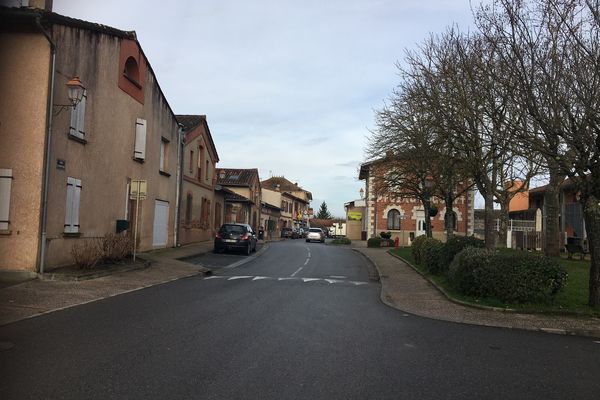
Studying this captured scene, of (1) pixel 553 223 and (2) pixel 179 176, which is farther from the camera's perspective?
(2) pixel 179 176

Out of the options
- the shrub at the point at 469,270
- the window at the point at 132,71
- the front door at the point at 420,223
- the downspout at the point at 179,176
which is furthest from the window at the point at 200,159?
the front door at the point at 420,223

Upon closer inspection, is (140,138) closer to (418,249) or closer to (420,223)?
(418,249)

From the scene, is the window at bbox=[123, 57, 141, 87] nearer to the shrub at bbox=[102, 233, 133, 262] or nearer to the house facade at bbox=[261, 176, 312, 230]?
the shrub at bbox=[102, 233, 133, 262]

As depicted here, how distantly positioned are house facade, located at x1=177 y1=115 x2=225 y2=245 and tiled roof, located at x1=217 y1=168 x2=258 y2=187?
59.1 feet

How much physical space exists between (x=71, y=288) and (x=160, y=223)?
38.3 feet

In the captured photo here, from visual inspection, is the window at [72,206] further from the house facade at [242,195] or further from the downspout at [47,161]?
the house facade at [242,195]

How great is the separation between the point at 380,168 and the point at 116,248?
15.5 m

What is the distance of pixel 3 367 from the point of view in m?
5.40

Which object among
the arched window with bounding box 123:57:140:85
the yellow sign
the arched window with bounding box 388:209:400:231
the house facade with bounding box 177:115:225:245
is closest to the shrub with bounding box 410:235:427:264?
the house facade with bounding box 177:115:225:245

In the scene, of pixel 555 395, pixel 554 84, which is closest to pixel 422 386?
pixel 555 395

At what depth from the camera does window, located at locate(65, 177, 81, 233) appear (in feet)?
45.6

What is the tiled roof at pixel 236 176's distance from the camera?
53.1m

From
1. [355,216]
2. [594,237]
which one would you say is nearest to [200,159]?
[594,237]

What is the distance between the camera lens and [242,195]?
51.1 m
